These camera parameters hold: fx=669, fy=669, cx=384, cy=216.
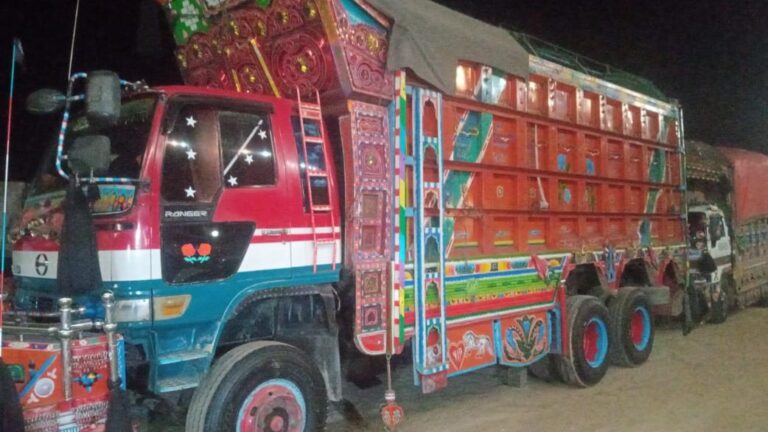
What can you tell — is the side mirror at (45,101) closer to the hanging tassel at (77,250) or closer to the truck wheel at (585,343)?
the hanging tassel at (77,250)

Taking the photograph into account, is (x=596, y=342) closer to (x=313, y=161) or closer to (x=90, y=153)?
(x=313, y=161)

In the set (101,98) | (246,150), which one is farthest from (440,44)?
(101,98)

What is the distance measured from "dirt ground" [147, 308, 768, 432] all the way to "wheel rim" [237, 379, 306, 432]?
1424 millimetres

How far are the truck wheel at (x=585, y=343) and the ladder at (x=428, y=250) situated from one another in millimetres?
2141

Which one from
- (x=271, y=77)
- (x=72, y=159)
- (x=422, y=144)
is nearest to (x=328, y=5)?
(x=271, y=77)

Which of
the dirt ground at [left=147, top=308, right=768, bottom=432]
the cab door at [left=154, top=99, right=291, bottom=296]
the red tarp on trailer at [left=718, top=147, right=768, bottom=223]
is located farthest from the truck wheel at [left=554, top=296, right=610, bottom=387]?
the red tarp on trailer at [left=718, top=147, right=768, bottom=223]

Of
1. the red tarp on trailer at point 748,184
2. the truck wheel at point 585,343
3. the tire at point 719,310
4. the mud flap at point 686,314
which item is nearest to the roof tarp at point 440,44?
the truck wheel at point 585,343

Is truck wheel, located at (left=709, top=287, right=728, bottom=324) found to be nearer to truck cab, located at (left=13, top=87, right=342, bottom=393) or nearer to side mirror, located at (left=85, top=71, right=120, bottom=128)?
truck cab, located at (left=13, top=87, right=342, bottom=393)

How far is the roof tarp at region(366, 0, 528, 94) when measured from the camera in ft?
16.8

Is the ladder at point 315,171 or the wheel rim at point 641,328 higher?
the ladder at point 315,171

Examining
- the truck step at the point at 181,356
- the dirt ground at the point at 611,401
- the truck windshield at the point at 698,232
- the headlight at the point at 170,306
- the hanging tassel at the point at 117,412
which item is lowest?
the dirt ground at the point at 611,401

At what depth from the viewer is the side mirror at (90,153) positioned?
363 centimetres

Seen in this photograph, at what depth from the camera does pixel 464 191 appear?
19.5 ft

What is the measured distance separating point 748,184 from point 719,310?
3.05 meters
